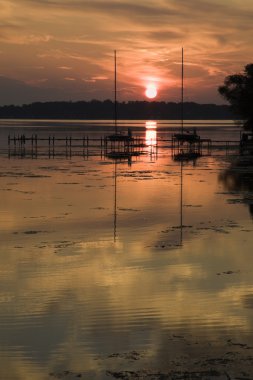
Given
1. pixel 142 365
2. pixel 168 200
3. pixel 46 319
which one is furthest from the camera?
pixel 168 200

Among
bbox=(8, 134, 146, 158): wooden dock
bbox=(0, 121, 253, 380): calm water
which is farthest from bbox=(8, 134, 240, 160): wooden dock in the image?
bbox=(0, 121, 253, 380): calm water

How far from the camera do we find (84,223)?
73.0ft

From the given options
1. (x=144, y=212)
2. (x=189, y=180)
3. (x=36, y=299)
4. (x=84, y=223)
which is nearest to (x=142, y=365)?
(x=36, y=299)

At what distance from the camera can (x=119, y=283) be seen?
14.0m

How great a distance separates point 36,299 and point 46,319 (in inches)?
51.2

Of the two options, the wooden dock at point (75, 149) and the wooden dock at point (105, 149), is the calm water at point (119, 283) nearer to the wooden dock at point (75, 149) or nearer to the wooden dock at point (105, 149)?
the wooden dock at point (105, 149)

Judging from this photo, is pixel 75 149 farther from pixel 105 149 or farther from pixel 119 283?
pixel 119 283

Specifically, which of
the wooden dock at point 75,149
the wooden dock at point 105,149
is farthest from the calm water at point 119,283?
the wooden dock at point 75,149

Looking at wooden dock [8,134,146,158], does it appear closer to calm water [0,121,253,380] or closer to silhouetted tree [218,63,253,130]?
silhouetted tree [218,63,253,130]

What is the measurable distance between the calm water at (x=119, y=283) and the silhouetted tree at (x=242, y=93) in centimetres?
4266

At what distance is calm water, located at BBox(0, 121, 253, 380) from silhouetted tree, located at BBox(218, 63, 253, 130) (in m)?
42.7

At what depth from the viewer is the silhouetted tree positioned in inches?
2761

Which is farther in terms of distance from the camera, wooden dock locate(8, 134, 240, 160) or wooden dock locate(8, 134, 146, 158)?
wooden dock locate(8, 134, 146, 158)

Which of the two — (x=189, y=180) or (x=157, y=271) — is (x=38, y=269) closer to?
(x=157, y=271)
